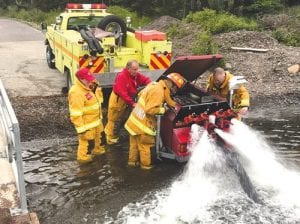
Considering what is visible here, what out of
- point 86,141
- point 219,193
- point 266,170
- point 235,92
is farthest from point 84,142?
point 266,170

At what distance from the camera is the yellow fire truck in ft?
28.5

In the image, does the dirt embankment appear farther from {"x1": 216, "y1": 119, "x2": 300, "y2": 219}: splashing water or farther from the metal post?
the metal post

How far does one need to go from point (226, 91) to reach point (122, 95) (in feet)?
5.88

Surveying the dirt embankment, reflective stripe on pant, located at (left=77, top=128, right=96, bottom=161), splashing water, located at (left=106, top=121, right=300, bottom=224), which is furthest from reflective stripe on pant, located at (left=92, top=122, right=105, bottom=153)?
the dirt embankment

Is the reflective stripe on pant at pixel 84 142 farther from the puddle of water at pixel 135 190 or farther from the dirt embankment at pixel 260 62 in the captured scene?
the dirt embankment at pixel 260 62

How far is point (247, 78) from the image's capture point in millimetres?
11844

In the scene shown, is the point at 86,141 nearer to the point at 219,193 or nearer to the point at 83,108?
the point at 83,108

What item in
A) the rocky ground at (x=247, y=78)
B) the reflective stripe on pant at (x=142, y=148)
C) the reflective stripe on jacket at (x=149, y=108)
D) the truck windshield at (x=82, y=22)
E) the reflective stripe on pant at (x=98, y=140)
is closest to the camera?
the reflective stripe on jacket at (x=149, y=108)

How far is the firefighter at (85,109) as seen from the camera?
639cm

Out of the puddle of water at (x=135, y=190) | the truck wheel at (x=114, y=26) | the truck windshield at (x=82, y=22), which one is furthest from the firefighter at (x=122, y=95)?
the truck windshield at (x=82, y=22)

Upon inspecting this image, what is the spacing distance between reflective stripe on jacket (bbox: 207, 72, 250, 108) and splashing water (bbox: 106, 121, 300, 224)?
45 cm

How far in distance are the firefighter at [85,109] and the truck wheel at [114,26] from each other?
11.4 feet

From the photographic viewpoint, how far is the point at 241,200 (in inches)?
226

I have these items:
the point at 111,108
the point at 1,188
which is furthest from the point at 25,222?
the point at 111,108
